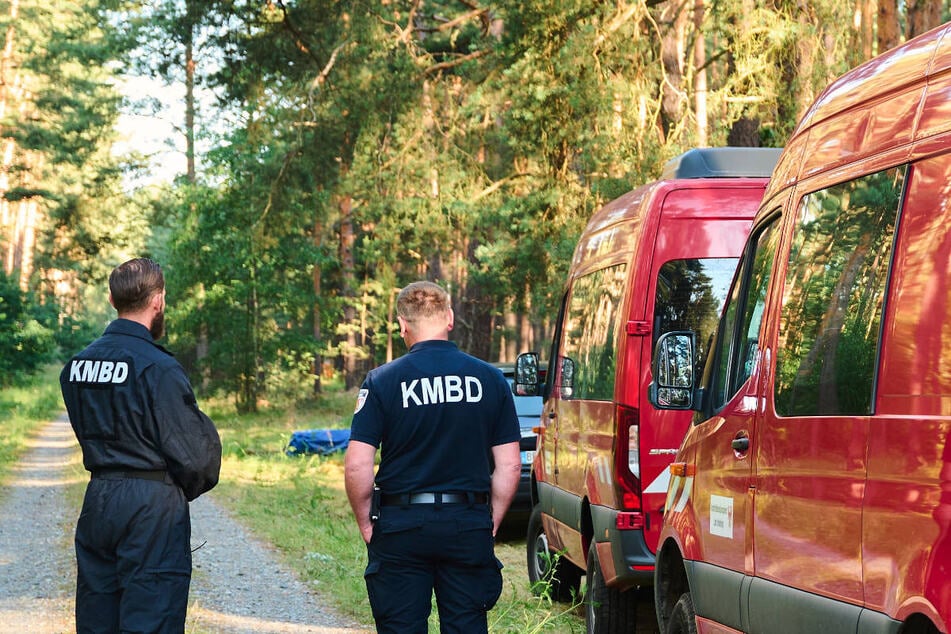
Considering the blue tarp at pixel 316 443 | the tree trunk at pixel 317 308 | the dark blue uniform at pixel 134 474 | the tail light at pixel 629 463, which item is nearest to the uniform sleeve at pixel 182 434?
the dark blue uniform at pixel 134 474

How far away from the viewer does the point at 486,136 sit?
891 inches

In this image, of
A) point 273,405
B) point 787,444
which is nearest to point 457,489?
point 787,444

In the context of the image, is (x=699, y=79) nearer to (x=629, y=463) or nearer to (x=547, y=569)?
(x=547, y=569)

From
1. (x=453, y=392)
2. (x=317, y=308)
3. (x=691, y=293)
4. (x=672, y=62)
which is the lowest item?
(x=453, y=392)

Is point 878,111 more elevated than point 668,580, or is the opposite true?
point 878,111

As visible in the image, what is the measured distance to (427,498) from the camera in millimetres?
5145

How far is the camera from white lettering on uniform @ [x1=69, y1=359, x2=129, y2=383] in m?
5.05

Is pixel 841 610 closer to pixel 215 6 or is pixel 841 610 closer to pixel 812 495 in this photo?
pixel 812 495

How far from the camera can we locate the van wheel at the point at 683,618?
549 cm

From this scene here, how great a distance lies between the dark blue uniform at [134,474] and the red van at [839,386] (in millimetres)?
1987

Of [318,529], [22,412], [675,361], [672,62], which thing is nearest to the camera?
[675,361]

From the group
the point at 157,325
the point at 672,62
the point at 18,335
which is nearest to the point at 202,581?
the point at 157,325

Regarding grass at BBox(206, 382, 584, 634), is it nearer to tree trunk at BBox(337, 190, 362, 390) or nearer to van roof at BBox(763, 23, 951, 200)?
van roof at BBox(763, 23, 951, 200)

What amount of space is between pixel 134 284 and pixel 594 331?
13.3 feet
